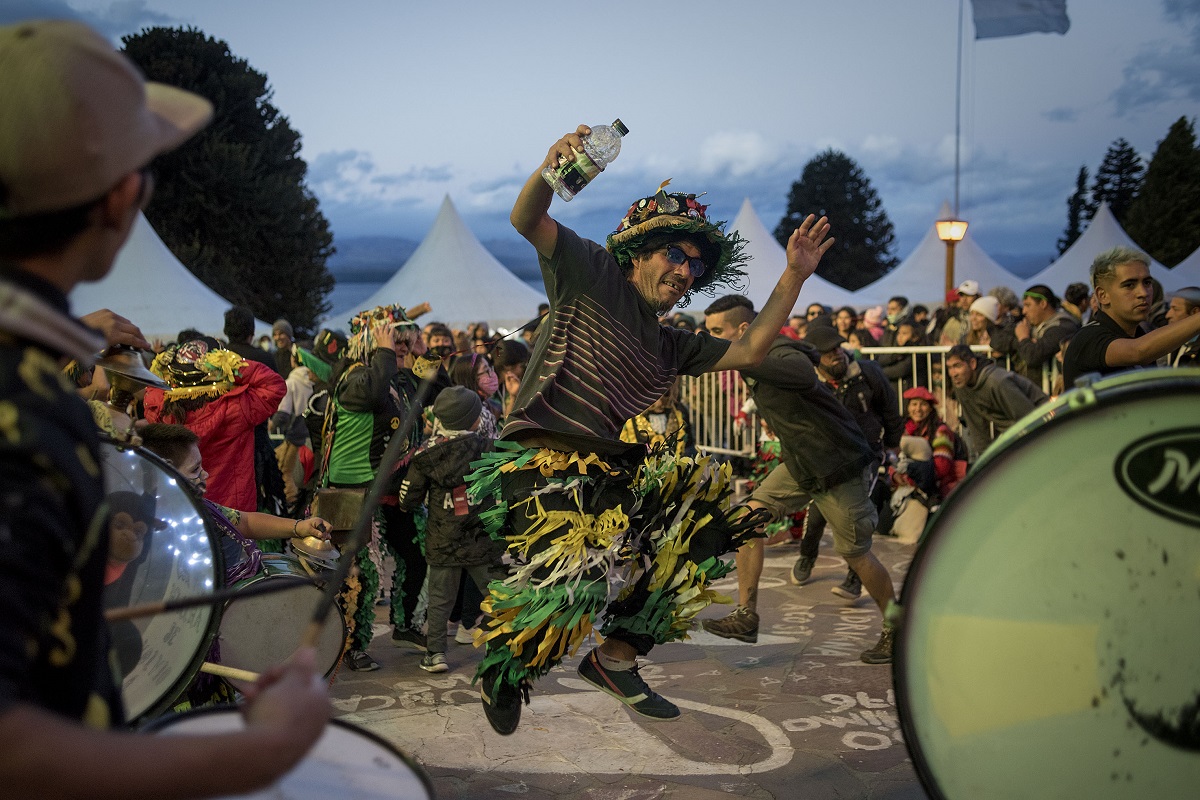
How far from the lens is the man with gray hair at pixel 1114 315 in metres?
4.38

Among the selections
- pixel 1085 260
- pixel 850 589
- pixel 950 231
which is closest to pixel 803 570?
pixel 850 589

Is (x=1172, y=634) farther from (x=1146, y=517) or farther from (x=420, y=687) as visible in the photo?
(x=420, y=687)

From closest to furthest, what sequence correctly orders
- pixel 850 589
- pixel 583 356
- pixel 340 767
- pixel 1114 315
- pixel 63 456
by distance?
pixel 63 456 < pixel 340 767 < pixel 583 356 < pixel 1114 315 < pixel 850 589

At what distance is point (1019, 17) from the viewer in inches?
933

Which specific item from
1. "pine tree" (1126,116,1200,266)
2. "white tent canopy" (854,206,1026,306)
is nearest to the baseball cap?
"white tent canopy" (854,206,1026,306)

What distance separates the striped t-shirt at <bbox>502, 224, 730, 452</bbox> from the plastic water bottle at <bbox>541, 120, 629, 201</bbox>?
441mm

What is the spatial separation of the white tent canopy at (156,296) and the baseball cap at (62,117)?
17496 mm

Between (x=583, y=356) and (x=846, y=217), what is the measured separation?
60508 millimetres

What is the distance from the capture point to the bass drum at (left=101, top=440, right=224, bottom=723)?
308 centimetres

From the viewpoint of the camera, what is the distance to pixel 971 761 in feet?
7.41

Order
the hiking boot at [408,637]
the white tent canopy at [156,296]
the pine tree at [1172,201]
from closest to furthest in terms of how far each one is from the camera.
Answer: the hiking boot at [408,637] → the white tent canopy at [156,296] → the pine tree at [1172,201]

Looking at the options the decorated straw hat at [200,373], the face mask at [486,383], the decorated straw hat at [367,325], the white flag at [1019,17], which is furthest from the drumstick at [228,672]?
the white flag at [1019,17]

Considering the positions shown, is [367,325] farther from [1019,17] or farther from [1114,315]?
[1019,17]

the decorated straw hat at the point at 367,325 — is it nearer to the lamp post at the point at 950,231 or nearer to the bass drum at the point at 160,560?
the bass drum at the point at 160,560
